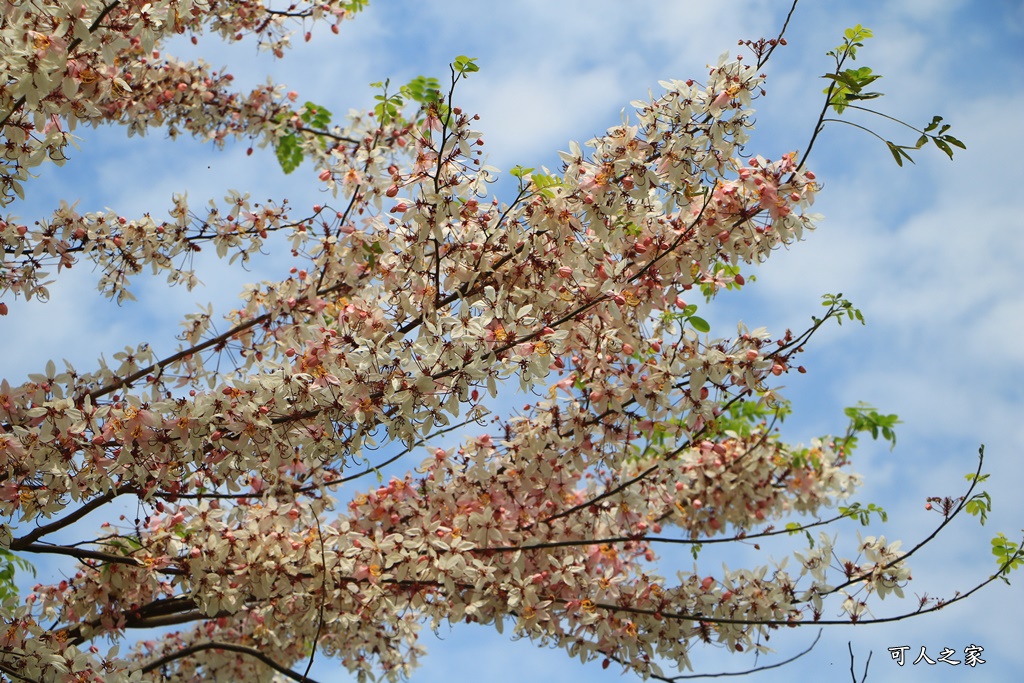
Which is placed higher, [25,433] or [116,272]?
[116,272]

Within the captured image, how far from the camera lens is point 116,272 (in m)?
4.35

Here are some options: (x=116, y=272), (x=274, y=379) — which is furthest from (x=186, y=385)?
(x=274, y=379)

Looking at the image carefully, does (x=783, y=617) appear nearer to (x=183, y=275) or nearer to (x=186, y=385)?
(x=186, y=385)

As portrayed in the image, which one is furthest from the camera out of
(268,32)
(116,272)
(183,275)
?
(268,32)

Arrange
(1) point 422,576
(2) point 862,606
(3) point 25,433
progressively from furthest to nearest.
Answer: (2) point 862,606
(1) point 422,576
(3) point 25,433

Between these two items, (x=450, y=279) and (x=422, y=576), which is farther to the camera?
(x=422, y=576)

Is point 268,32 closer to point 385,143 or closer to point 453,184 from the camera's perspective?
point 385,143

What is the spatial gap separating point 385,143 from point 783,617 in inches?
139

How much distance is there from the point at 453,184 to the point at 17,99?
5.35ft

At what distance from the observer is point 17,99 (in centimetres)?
327

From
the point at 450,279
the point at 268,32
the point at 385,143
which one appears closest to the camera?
the point at 450,279

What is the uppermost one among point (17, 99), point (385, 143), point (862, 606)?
point (385, 143)

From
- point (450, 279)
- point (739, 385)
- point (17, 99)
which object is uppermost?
point (17, 99)

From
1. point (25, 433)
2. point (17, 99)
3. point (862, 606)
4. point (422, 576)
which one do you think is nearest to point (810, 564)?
point (862, 606)
